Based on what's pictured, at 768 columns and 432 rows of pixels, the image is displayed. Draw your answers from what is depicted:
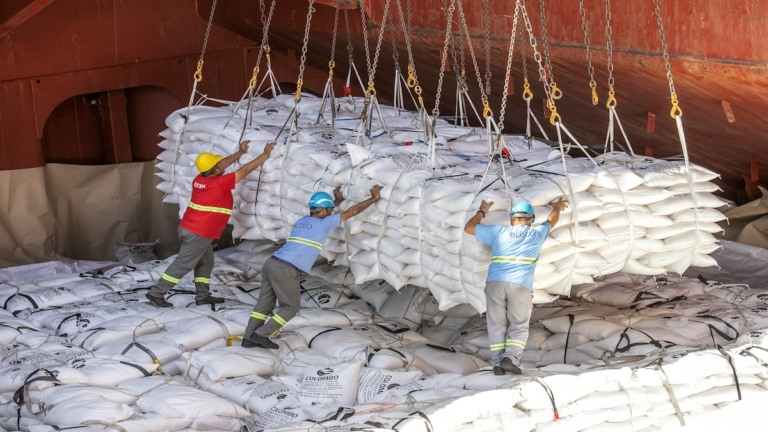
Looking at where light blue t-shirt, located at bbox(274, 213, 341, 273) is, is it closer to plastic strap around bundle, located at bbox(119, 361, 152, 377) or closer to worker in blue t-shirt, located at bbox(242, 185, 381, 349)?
worker in blue t-shirt, located at bbox(242, 185, 381, 349)

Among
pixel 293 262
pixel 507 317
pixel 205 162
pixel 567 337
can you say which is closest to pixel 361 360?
pixel 293 262

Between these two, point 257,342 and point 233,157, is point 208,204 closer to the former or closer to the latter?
point 233,157

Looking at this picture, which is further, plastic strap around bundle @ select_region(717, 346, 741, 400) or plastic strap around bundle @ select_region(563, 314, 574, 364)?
plastic strap around bundle @ select_region(563, 314, 574, 364)

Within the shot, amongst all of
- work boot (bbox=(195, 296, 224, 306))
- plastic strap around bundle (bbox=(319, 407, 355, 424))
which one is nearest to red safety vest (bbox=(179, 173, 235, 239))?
work boot (bbox=(195, 296, 224, 306))

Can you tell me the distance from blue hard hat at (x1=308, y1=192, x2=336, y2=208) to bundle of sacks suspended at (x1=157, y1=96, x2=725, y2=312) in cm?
24

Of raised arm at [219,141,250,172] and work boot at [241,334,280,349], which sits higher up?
raised arm at [219,141,250,172]

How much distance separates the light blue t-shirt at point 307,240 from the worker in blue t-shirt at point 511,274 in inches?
50.7

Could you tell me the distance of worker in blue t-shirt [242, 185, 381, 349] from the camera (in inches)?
287

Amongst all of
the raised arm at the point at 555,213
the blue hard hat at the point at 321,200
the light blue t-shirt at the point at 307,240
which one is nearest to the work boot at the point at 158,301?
the light blue t-shirt at the point at 307,240

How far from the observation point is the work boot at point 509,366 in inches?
251

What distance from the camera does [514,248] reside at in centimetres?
626

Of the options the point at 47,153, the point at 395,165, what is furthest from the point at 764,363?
the point at 47,153

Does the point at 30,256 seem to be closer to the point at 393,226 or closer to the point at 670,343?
the point at 393,226

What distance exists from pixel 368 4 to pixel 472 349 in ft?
15.4
